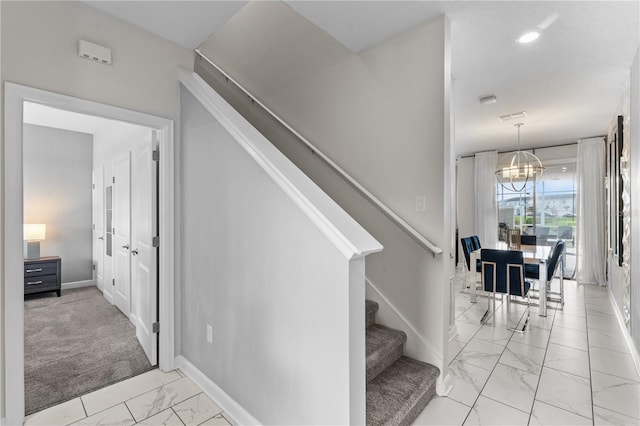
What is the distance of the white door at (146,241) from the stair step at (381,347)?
1768mm

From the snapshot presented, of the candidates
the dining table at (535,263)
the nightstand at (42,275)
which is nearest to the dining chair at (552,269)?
the dining table at (535,263)

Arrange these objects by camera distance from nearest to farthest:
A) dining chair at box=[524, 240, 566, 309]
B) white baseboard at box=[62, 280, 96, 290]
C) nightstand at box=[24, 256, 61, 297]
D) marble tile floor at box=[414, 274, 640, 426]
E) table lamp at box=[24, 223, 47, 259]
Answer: marble tile floor at box=[414, 274, 640, 426] → dining chair at box=[524, 240, 566, 309] → nightstand at box=[24, 256, 61, 297] → table lamp at box=[24, 223, 47, 259] → white baseboard at box=[62, 280, 96, 290]

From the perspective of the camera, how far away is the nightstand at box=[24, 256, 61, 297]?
14.4ft

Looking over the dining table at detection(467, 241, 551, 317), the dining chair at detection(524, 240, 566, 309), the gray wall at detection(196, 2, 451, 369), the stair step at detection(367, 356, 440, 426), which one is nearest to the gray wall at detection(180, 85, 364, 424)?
the stair step at detection(367, 356, 440, 426)

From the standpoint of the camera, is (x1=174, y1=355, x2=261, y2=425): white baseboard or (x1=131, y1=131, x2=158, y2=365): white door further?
(x1=131, y1=131, x2=158, y2=365): white door

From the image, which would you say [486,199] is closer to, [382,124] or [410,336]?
[382,124]

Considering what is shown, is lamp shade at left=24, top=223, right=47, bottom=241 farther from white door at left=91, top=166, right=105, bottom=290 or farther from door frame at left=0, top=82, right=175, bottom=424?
door frame at left=0, top=82, right=175, bottom=424

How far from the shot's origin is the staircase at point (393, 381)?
1773 millimetres

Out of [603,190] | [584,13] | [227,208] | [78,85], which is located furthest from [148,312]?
[603,190]

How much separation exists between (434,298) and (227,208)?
1598 millimetres

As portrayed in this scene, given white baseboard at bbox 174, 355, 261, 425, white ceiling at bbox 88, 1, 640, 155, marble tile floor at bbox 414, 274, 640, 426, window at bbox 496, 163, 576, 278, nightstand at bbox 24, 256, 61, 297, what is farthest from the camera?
window at bbox 496, 163, 576, 278

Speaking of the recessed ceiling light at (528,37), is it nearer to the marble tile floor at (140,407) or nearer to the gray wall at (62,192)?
the marble tile floor at (140,407)

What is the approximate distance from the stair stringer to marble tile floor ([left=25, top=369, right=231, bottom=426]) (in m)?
1.34

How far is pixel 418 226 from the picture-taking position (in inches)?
89.7
